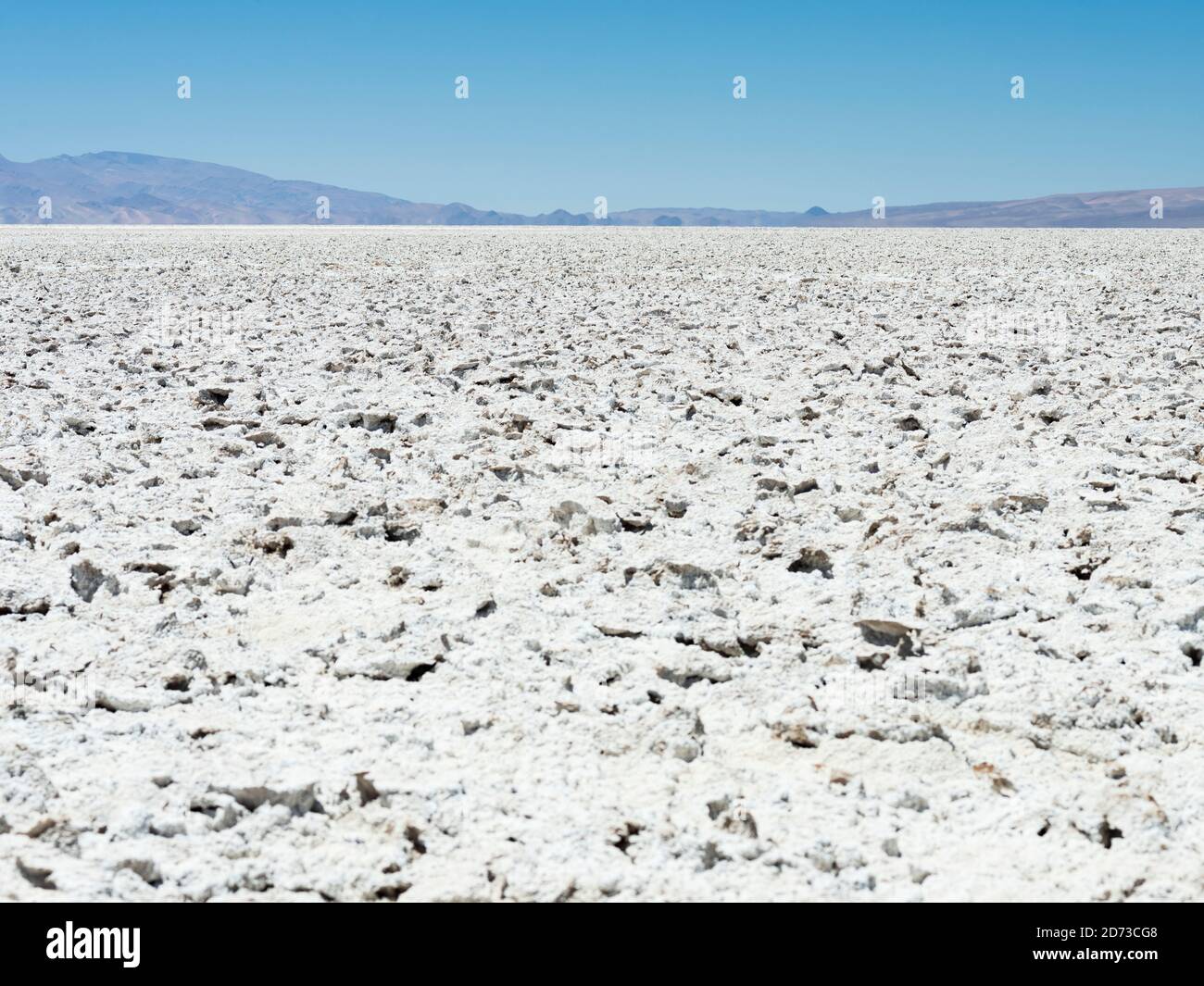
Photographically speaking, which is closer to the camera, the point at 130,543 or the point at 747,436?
the point at 130,543

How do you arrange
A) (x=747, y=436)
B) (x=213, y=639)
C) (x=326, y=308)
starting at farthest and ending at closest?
(x=326, y=308), (x=747, y=436), (x=213, y=639)

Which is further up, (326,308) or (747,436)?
(326,308)

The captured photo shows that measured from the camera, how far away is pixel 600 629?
3734 millimetres

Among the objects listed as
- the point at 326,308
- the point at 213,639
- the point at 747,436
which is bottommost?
the point at 213,639

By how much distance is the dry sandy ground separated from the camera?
8.22 feet

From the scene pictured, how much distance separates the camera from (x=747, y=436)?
20.5 ft

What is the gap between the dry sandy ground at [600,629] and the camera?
2506 mm

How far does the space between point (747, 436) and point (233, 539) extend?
3.00m

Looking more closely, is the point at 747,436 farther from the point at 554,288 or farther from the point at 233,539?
the point at 554,288
